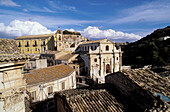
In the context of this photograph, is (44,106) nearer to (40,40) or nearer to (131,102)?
(131,102)

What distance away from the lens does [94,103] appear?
6.09 m

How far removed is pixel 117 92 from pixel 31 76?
10.3 m

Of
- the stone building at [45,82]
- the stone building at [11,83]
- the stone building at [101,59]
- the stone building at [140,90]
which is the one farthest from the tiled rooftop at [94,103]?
the stone building at [101,59]

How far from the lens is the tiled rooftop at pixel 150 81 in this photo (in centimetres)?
527

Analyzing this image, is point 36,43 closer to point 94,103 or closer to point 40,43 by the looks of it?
point 40,43

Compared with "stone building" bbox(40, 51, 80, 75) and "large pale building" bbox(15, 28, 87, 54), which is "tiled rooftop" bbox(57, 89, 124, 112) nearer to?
"stone building" bbox(40, 51, 80, 75)

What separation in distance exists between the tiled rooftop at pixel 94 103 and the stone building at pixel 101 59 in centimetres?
1729

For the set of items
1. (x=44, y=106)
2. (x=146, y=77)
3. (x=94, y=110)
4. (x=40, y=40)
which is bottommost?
(x=44, y=106)

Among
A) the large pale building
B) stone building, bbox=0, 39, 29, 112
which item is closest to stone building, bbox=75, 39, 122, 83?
the large pale building

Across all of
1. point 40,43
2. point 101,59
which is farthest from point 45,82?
point 40,43

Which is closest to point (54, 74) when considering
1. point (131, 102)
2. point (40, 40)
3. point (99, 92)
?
point (99, 92)

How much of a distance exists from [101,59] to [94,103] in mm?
20604

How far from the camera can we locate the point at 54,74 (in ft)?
45.9

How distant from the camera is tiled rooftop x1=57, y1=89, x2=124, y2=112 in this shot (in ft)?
18.5
